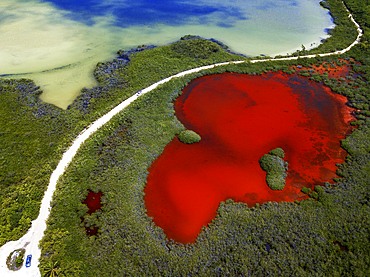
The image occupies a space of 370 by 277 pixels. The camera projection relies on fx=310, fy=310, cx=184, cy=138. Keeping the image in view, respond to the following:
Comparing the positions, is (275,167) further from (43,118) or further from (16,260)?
(43,118)

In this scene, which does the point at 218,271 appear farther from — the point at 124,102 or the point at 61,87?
the point at 61,87

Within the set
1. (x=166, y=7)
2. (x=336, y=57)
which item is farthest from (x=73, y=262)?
(x=166, y=7)

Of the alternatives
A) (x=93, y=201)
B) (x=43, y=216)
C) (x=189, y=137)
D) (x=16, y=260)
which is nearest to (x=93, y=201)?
(x=93, y=201)

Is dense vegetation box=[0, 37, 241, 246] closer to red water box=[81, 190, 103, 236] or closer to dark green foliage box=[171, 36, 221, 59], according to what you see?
dark green foliage box=[171, 36, 221, 59]

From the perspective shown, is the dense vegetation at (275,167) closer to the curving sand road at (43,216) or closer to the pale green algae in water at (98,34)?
the curving sand road at (43,216)

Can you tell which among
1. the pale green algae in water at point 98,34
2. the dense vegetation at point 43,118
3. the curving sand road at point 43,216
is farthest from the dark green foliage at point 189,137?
the pale green algae in water at point 98,34
